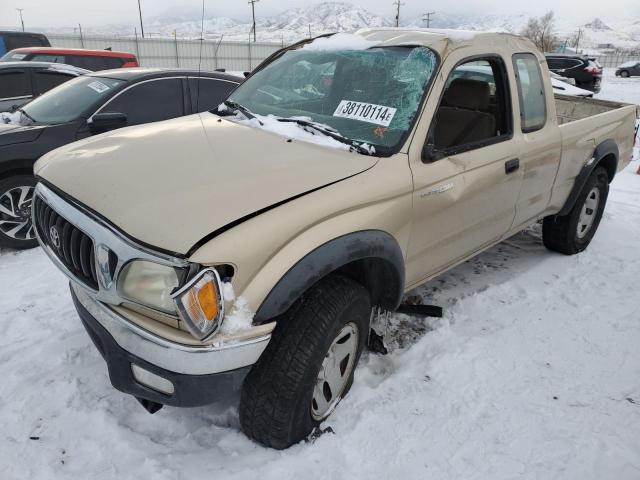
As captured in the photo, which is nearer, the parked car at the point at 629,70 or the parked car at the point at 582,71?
the parked car at the point at 582,71

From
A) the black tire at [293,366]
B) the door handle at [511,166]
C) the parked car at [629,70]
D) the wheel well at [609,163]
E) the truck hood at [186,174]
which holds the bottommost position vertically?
the parked car at [629,70]

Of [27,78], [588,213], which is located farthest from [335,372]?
[27,78]

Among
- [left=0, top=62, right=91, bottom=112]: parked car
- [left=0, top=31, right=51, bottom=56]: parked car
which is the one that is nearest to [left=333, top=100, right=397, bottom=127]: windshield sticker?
[left=0, top=62, right=91, bottom=112]: parked car

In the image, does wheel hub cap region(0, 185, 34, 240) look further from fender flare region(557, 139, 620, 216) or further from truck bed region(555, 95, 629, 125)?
truck bed region(555, 95, 629, 125)

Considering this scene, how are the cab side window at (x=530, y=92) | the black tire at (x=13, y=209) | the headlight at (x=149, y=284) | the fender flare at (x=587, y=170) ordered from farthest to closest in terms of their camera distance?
the black tire at (x=13, y=209), the fender flare at (x=587, y=170), the cab side window at (x=530, y=92), the headlight at (x=149, y=284)

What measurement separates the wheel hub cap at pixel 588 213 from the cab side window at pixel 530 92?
1.43 metres

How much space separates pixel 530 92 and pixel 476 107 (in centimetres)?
37

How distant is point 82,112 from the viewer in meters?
4.74

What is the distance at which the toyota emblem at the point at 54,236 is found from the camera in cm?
225

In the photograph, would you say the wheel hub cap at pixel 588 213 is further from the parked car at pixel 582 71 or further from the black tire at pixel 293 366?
the parked car at pixel 582 71

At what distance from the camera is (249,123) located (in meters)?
2.85

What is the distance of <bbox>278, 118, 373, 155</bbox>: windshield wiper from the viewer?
2.44 metres

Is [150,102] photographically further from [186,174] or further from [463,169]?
[463,169]

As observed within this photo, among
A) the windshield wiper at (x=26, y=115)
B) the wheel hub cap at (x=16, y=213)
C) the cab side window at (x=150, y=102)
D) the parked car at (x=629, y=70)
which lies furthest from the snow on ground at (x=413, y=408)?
the parked car at (x=629, y=70)
